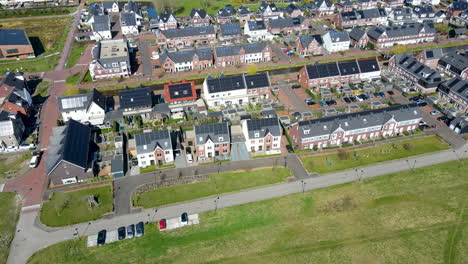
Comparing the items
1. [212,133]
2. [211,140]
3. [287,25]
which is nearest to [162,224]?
[211,140]

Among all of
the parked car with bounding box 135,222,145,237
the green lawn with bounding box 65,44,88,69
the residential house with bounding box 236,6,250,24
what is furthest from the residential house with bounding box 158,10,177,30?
the parked car with bounding box 135,222,145,237

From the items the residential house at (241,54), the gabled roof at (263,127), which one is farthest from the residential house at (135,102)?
the residential house at (241,54)

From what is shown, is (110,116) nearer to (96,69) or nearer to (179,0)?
(96,69)

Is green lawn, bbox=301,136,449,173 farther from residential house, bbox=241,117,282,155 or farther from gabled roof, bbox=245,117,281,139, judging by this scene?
gabled roof, bbox=245,117,281,139

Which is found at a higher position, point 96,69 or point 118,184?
point 96,69

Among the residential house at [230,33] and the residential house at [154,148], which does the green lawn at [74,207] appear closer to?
the residential house at [154,148]

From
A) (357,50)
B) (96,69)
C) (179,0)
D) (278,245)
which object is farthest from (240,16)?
(278,245)
